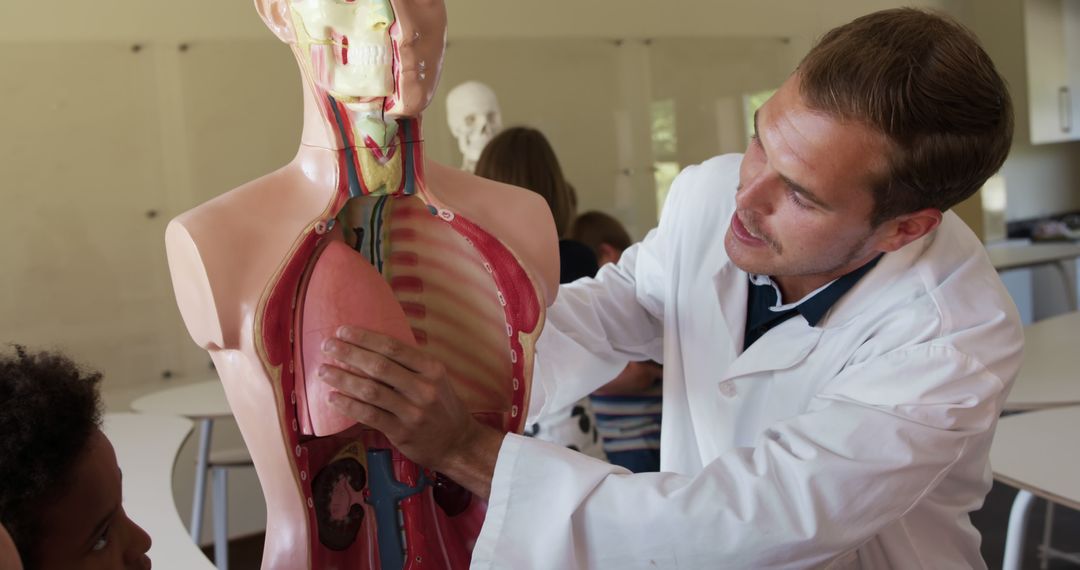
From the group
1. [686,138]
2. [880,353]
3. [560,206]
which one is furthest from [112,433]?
[686,138]

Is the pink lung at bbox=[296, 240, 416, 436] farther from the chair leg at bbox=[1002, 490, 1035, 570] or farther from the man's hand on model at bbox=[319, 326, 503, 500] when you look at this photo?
the chair leg at bbox=[1002, 490, 1035, 570]

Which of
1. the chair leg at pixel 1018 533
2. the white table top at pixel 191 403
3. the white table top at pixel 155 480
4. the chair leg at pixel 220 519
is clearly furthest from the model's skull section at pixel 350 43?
the chair leg at pixel 220 519

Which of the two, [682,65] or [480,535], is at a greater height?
[682,65]

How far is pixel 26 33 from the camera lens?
3.54m

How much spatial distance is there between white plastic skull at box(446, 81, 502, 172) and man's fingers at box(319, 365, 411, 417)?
8.26ft

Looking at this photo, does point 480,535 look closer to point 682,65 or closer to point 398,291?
point 398,291

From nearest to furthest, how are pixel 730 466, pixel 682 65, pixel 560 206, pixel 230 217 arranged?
pixel 230 217 < pixel 730 466 < pixel 560 206 < pixel 682 65

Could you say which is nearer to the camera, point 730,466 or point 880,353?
point 730,466

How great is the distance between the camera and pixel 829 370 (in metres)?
1.37

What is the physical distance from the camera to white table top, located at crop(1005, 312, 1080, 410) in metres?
2.39

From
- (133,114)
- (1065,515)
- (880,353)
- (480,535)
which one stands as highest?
(133,114)

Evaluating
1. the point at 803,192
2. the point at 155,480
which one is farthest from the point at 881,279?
the point at 155,480

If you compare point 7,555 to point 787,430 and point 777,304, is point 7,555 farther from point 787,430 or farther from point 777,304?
point 777,304

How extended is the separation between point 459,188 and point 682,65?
4.18 m
